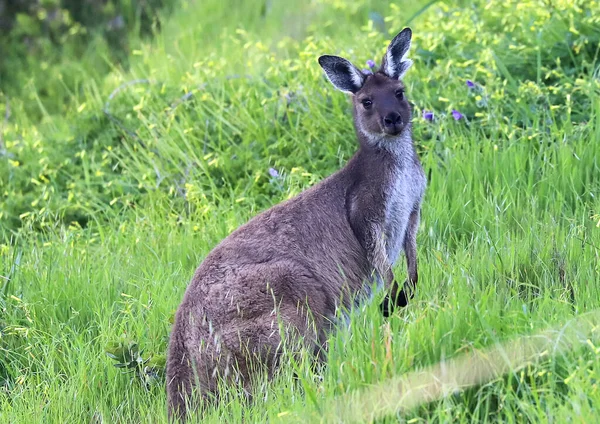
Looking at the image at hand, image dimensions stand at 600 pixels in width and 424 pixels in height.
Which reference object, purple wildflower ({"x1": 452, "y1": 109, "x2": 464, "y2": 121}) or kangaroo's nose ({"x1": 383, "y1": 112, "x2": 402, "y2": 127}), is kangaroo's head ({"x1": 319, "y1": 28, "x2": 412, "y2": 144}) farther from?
purple wildflower ({"x1": 452, "y1": 109, "x2": 464, "y2": 121})

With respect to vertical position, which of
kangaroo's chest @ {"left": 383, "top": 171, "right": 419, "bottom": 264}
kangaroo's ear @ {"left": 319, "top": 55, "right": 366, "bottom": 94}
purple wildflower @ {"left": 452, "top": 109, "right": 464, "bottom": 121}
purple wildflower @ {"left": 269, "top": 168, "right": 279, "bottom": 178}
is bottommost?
purple wildflower @ {"left": 269, "top": 168, "right": 279, "bottom": 178}

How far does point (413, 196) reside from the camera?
18.1 feet

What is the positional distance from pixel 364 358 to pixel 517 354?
672 millimetres

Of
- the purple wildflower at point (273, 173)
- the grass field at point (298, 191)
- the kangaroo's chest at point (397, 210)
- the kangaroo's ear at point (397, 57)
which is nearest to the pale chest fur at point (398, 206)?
the kangaroo's chest at point (397, 210)

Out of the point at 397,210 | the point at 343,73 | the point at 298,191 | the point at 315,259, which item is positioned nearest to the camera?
the point at 315,259

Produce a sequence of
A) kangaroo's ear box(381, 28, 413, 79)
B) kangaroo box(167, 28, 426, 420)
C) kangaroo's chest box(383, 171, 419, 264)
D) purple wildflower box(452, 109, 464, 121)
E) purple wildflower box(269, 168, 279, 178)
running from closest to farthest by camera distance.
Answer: kangaroo box(167, 28, 426, 420) < kangaroo's chest box(383, 171, 419, 264) < kangaroo's ear box(381, 28, 413, 79) < purple wildflower box(452, 109, 464, 121) < purple wildflower box(269, 168, 279, 178)

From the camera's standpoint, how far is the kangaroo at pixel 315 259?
15.3 feet

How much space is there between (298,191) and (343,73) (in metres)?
1.30

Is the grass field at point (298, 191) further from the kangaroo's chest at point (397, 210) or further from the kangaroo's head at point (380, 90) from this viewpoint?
the kangaroo's head at point (380, 90)

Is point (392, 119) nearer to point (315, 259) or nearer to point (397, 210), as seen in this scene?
point (397, 210)

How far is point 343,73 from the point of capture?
574 cm

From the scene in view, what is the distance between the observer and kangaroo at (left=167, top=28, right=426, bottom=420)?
183 inches

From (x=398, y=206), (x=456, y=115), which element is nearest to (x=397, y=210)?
(x=398, y=206)

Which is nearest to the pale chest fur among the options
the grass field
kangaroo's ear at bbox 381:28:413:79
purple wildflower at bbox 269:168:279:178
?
the grass field
